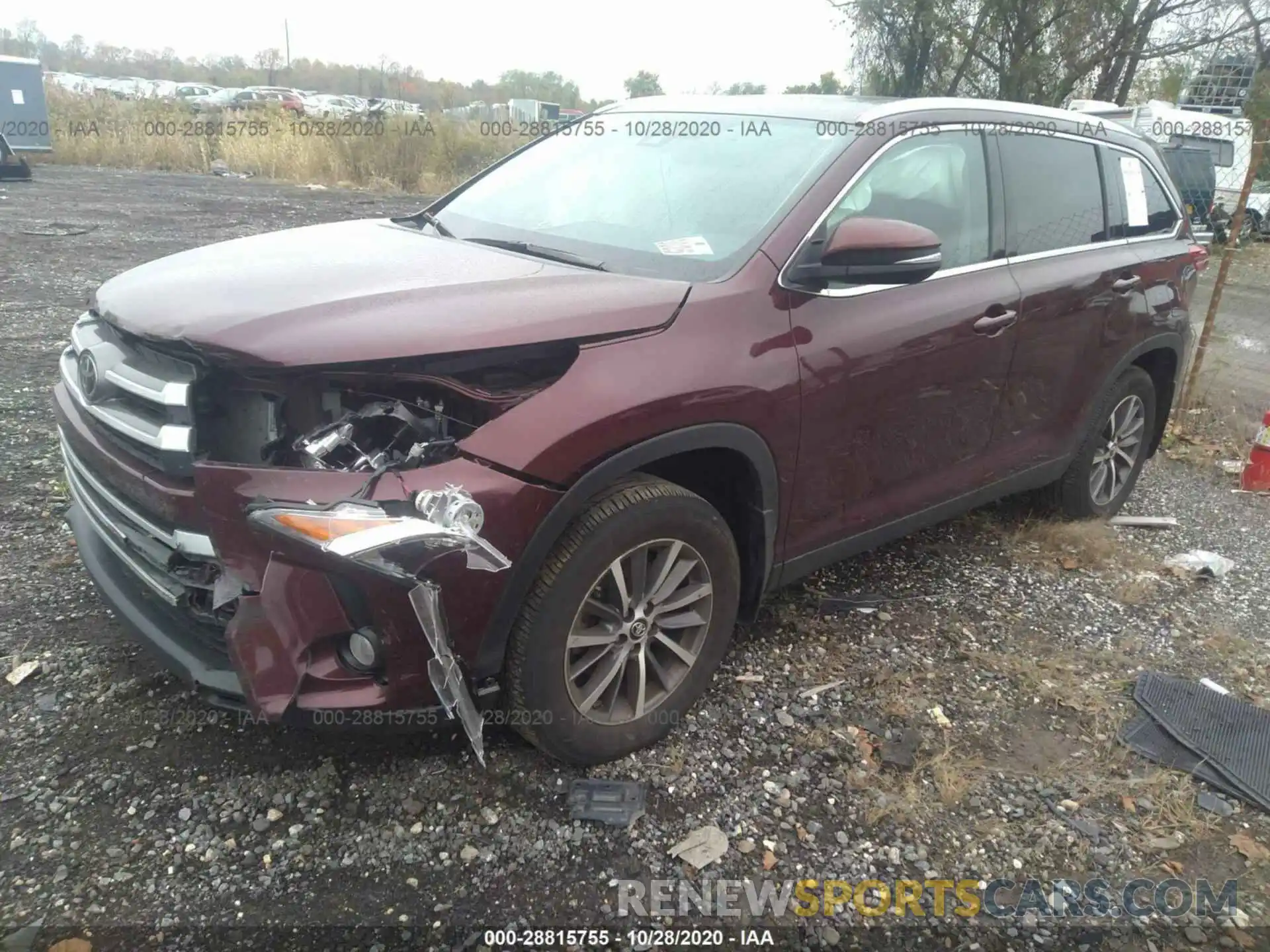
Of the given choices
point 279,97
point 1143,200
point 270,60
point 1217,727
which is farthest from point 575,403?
point 270,60

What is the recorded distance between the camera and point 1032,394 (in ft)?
12.3

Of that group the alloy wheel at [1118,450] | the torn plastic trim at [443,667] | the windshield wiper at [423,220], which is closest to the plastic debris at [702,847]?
the torn plastic trim at [443,667]

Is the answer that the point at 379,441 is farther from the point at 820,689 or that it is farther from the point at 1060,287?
the point at 1060,287

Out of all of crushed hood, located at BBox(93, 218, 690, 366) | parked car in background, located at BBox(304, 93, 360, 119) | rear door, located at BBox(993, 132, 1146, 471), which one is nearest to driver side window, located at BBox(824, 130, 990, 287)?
rear door, located at BBox(993, 132, 1146, 471)

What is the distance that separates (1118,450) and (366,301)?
13.2 ft

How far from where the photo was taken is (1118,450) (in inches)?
184

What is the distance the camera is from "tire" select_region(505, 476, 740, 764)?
2.32 meters

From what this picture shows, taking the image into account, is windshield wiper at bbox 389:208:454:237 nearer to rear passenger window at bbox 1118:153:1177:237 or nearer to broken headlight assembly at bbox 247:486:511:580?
broken headlight assembly at bbox 247:486:511:580

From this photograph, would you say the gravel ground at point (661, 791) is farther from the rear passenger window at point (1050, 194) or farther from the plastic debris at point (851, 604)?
the rear passenger window at point (1050, 194)

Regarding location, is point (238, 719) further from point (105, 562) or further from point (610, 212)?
point (610, 212)

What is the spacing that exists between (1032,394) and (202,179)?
755 inches

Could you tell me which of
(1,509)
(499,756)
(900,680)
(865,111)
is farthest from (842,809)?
(1,509)

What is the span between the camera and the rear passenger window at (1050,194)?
3.61 metres

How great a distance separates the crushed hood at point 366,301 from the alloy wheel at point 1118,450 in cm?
298
